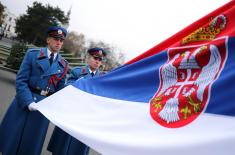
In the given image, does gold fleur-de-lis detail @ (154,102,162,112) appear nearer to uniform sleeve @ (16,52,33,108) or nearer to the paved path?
uniform sleeve @ (16,52,33,108)

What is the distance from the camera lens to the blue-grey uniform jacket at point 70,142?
17.2 ft

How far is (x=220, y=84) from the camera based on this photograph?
7.72 feet

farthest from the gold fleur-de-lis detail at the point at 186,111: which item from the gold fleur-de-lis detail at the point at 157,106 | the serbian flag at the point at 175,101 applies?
the gold fleur-de-lis detail at the point at 157,106

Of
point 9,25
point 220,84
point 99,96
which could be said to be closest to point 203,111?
point 220,84

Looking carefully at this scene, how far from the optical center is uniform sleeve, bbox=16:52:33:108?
4.20 meters

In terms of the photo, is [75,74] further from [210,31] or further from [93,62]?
[210,31]

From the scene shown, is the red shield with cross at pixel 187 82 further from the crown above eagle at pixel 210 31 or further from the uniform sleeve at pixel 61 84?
the uniform sleeve at pixel 61 84

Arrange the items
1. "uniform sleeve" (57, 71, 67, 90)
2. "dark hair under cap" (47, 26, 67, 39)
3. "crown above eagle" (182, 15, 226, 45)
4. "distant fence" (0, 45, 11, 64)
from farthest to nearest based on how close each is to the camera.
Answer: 1. "distant fence" (0, 45, 11, 64)
2. "uniform sleeve" (57, 71, 67, 90)
3. "dark hair under cap" (47, 26, 67, 39)
4. "crown above eagle" (182, 15, 226, 45)

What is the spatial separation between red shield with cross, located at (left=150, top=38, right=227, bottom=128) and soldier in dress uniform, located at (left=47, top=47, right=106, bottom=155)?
2.61 m

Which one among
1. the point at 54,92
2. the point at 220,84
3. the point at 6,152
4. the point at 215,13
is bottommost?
the point at 6,152

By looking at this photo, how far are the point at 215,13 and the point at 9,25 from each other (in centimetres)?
8634

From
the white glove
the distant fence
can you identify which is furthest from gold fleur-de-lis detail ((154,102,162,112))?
the distant fence

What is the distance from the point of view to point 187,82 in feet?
8.59

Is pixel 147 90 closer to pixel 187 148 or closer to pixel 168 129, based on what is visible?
pixel 168 129
